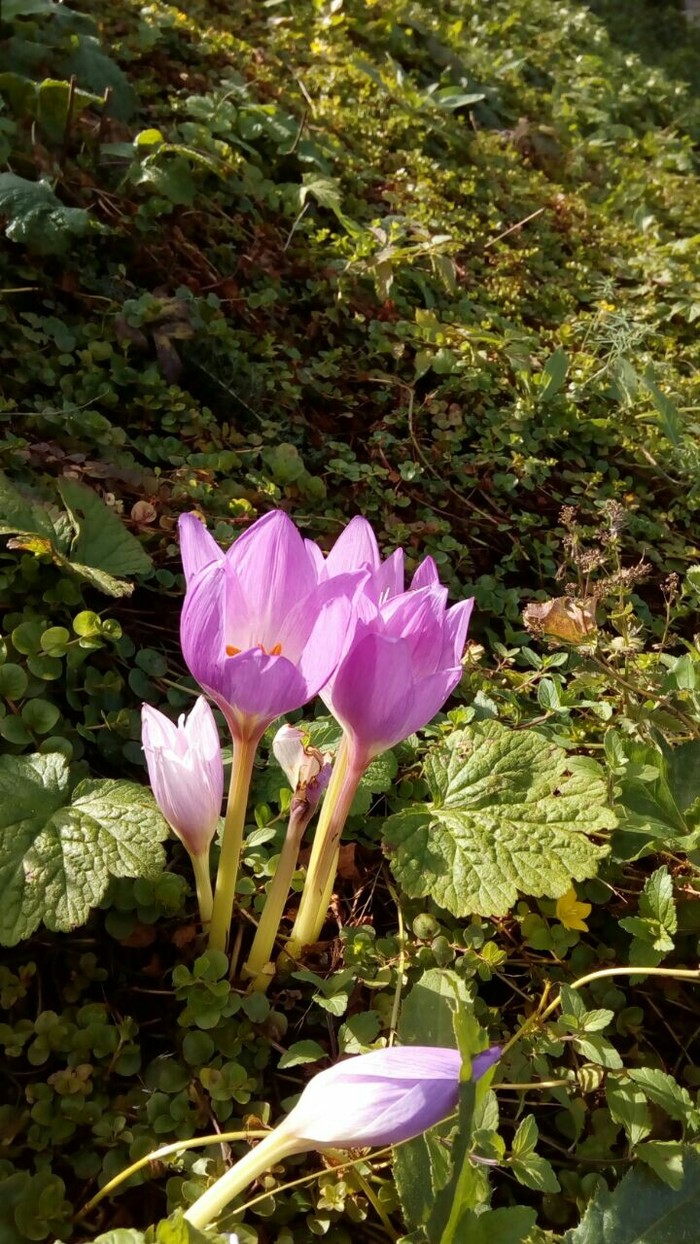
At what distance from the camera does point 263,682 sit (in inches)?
38.4

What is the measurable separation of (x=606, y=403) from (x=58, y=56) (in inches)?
84.4

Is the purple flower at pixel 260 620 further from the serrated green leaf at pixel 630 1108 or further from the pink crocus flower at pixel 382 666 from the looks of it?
the serrated green leaf at pixel 630 1108

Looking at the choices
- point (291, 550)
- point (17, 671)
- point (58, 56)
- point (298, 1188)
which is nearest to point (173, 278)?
point (58, 56)

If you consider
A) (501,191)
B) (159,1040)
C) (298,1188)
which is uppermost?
(501,191)

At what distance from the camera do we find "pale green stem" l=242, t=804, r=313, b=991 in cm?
114

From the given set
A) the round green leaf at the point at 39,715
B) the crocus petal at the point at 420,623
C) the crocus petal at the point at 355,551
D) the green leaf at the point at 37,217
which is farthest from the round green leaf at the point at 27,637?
the green leaf at the point at 37,217

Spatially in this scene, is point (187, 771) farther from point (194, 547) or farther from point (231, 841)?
point (194, 547)

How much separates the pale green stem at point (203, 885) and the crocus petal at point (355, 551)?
425mm

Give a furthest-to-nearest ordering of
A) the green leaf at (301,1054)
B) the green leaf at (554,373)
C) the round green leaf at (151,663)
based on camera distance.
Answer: the green leaf at (554,373), the round green leaf at (151,663), the green leaf at (301,1054)

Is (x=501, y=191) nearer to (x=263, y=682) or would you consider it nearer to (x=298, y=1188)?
(x=263, y=682)

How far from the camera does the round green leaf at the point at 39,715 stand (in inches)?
54.3

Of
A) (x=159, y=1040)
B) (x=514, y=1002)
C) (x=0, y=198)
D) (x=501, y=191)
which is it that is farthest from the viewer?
(x=501, y=191)

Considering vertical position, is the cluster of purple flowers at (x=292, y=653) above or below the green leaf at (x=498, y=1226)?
above

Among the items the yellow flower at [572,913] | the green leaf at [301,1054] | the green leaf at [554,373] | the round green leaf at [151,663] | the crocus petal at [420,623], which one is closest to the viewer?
the crocus petal at [420,623]
